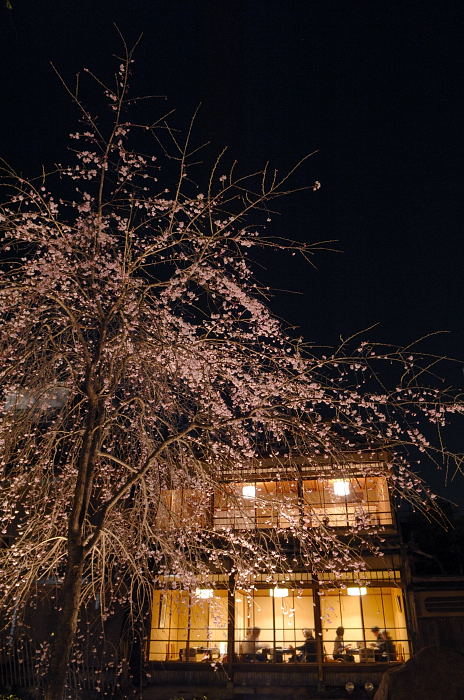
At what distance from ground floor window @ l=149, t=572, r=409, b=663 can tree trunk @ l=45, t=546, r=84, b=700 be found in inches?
300

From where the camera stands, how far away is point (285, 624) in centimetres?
1797

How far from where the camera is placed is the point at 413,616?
1306 centimetres

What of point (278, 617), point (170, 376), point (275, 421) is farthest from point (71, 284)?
point (278, 617)

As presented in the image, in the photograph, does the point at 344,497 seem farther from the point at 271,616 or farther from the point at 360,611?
the point at 271,616

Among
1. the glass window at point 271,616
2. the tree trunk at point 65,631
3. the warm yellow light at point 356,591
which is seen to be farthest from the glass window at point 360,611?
the tree trunk at point 65,631

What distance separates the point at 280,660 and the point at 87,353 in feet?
39.1

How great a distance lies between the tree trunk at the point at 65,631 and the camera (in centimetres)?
618

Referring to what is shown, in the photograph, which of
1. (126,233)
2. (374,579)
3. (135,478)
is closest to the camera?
(135,478)

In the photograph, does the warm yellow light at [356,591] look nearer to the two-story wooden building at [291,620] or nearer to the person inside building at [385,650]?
the two-story wooden building at [291,620]

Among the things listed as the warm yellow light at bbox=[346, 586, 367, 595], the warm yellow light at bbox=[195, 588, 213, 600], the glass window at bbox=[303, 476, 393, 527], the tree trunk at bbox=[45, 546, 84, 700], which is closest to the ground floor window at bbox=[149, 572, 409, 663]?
the warm yellow light at bbox=[346, 586, 367, 595]

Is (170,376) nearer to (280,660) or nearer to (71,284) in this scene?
(71,284)

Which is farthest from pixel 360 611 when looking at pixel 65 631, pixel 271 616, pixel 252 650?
pixel 65 631

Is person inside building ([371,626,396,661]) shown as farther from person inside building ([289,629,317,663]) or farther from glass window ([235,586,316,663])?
glass window ([235,586,316,663])

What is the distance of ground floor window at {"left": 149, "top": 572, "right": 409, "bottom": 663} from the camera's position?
14.0 meters
